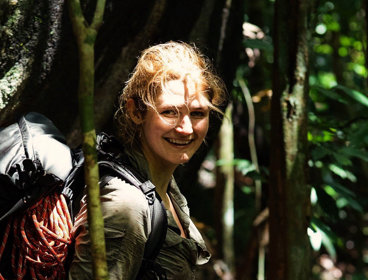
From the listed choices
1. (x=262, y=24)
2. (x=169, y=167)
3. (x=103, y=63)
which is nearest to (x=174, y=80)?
(x=169, y=167)

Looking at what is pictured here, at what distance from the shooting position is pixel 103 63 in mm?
3080

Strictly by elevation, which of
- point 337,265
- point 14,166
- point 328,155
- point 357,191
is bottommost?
point 337,265

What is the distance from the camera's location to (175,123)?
6.08ft

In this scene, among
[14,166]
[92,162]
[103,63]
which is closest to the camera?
[92,162]

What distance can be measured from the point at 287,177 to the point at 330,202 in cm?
75

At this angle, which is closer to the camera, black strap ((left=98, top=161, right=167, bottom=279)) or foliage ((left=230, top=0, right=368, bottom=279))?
black strap ((left=98, top=161, right=167, bottom=279))

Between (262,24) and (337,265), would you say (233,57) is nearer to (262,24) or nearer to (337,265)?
(262,24)

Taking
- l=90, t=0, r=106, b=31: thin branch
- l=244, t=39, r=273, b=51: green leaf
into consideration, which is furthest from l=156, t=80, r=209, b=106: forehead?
l=244, t=39, r=273, b=51: green leaf

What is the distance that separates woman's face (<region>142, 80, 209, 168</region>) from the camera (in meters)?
1.85

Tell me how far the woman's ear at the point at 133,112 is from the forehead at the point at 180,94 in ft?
0.34

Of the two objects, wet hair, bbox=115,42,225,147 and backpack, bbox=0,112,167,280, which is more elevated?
wet hair, bbox=115,42,225,147

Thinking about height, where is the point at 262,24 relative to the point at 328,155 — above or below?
above

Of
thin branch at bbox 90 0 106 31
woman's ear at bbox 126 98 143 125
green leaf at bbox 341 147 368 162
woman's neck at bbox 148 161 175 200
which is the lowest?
green leaf at bbox 341 147 368 162

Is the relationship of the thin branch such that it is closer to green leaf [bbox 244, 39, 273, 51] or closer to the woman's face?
the woman's face
